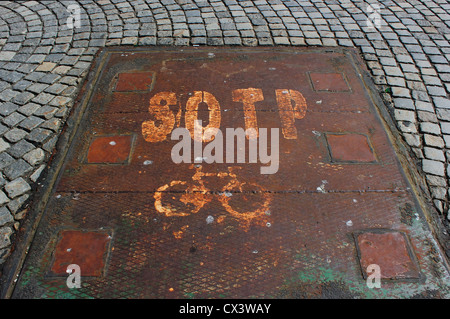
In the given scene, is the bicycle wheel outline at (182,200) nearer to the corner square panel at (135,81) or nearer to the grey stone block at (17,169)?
the grey stone block at (17,169)

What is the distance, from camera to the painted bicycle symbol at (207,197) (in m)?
2.71

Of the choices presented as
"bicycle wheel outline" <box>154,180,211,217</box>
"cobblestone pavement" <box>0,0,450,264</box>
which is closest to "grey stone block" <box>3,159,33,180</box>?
"cobblestone pavement" <box>0,0,450,264</box>

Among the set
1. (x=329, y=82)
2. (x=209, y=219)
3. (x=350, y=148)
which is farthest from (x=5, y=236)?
(x=329, y=82)

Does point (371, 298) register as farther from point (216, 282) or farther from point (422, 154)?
point (422, 154)

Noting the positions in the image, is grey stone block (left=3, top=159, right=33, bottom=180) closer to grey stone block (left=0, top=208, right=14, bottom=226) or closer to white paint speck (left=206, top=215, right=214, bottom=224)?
grey stone block (left=0, top=208, right=14, bottom=226)

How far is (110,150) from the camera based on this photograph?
316 cm

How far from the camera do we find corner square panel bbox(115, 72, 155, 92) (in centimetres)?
381

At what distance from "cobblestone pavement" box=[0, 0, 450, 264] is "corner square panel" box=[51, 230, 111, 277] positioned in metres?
0.40

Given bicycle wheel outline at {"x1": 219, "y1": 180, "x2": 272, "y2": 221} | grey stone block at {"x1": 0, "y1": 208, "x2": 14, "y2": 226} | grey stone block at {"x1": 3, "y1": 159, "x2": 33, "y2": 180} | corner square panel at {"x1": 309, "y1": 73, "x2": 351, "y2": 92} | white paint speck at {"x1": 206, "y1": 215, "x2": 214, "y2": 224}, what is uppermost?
corner square panel at {"x1": 309, "y1": 73, "x2": 351, "y2": 92}

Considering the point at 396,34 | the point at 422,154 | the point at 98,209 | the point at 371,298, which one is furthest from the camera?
the point at 396,34

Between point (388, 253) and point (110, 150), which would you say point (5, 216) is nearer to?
point (110, 150)

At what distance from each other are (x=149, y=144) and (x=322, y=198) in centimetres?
155

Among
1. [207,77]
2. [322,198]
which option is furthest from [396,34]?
[322,198]

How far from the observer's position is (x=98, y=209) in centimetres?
272
